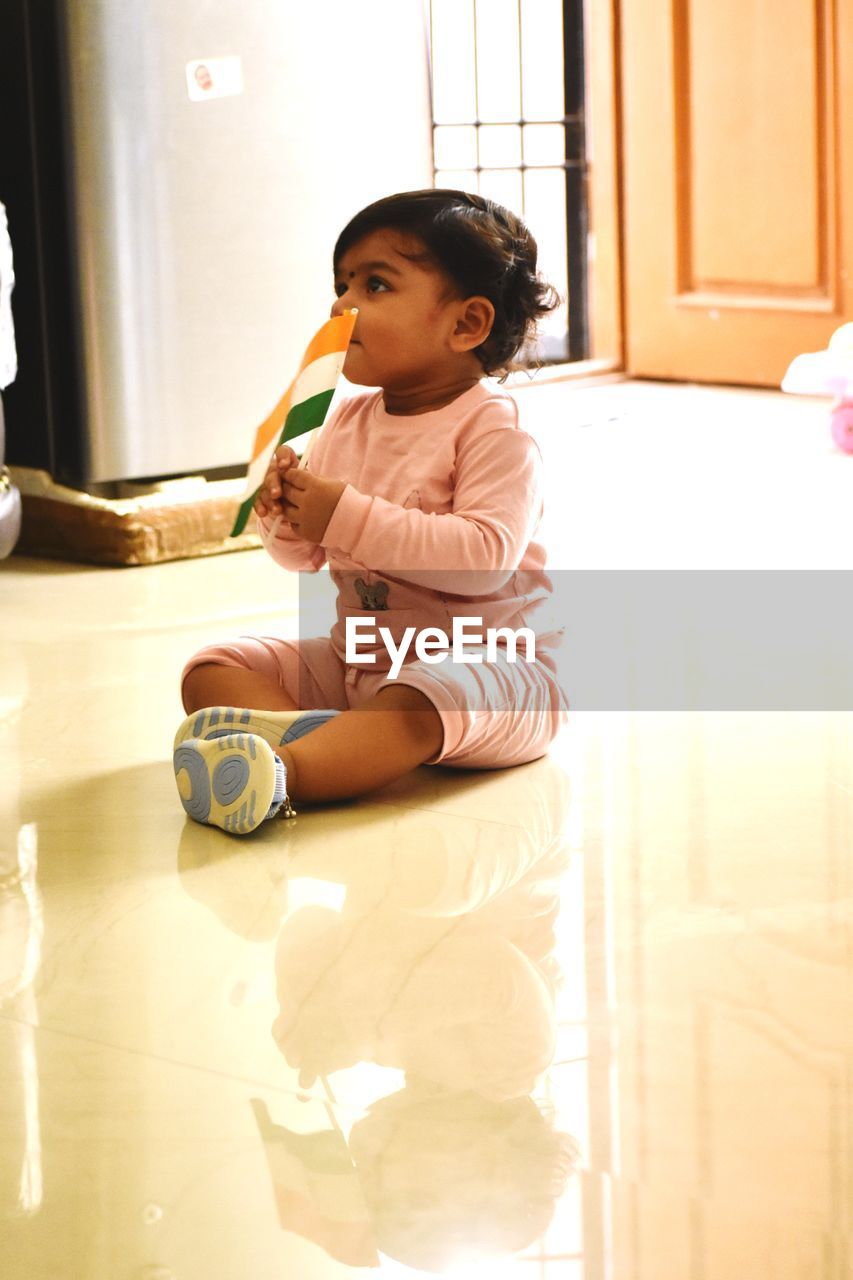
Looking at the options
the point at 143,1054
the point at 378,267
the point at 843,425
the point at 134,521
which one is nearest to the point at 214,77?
the point at 134,521

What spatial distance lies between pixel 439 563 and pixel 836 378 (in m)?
1.67

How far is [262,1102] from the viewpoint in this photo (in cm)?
84

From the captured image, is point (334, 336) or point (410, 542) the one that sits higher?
point (334, 336)

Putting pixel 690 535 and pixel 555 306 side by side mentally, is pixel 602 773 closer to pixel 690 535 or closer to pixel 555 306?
pixel 555 306

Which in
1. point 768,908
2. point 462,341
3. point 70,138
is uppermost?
point 70,138

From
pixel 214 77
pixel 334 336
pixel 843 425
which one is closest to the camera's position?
pixel 334 336

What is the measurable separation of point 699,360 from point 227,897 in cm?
249

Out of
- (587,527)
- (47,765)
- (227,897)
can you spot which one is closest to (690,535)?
(587,527)

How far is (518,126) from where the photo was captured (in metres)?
3.58

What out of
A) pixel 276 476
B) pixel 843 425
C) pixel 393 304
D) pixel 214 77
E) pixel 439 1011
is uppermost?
pixel 214 77

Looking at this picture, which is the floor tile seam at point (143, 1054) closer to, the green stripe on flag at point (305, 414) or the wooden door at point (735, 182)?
the green stripe on flag at point (305, 414)

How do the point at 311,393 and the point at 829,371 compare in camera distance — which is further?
the point at 829,371

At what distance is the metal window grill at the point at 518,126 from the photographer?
3551mm

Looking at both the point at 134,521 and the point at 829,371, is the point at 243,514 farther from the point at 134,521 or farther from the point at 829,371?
the point at 829,371
